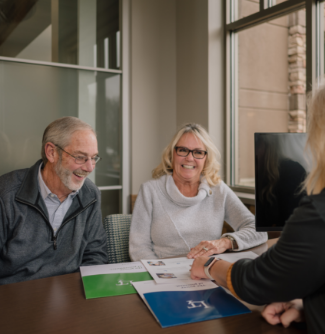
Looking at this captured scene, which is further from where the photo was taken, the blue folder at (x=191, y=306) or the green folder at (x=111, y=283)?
the green folder at (x=111, y=283)

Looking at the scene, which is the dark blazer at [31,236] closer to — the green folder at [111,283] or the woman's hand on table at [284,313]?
the green folder at [111,283]

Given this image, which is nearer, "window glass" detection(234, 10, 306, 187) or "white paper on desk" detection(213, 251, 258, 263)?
"white paper on desk" detection(213, 251, 258, 263)

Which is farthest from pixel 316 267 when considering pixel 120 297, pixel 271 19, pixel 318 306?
pixel 271 19

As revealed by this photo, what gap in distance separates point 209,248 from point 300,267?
78 centimetres

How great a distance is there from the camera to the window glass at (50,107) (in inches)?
118

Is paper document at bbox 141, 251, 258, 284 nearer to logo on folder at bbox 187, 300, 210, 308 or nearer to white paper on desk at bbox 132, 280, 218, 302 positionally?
white paper on desk at bbox 132, 280, 218, 302

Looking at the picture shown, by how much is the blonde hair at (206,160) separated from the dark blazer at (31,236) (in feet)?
2.14

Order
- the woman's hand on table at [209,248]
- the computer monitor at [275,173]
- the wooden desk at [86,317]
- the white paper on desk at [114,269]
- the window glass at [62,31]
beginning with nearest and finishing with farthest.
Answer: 1. the wooden desk at [86,317]
2. the white paper on desk at [114,269]
3. the computer monitor at [275,173]
4. the woman's hand on table at [209,248]
5. the window glass at [62,31]

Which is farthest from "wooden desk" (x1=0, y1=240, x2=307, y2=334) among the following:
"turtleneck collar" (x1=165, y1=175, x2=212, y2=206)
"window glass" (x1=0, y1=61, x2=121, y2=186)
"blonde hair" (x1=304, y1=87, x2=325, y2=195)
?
"window glass" (x1=0, y1=61, x2=121, y2=186)

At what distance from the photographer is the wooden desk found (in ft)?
2.85

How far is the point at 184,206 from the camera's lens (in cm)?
198

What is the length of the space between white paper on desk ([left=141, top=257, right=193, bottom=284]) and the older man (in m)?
0.49

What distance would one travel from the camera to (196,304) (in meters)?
0.99

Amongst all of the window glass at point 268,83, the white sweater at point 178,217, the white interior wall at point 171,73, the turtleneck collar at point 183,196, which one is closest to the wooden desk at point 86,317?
the white sweater at point 178,217
